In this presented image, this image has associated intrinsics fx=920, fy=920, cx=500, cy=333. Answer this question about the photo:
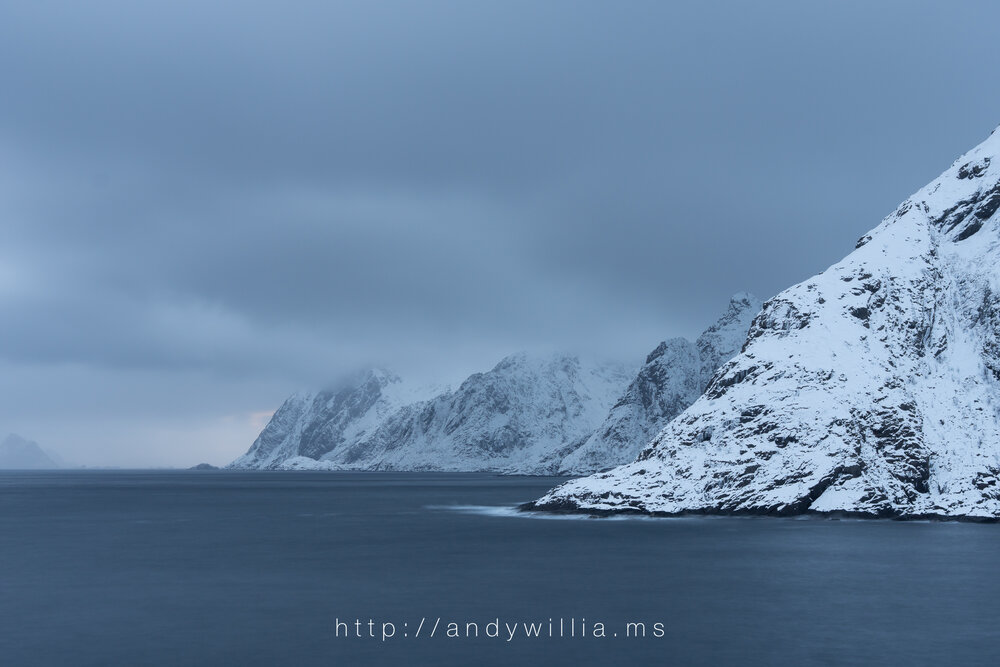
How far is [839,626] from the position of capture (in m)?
47.0

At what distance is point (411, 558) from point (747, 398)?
63118 mm

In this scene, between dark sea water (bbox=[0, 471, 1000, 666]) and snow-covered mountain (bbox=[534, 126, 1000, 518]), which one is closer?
dark sea water (bbox=[0, 471, 1000, 666])

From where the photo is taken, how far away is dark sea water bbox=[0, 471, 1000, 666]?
137ft

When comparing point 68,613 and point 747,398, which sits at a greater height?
point 747,398

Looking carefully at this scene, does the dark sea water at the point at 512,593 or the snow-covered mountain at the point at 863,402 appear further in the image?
the snow-covered mountain at the point at 863,402

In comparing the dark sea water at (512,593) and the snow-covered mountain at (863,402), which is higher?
the snow-covered mountain at (863,402)

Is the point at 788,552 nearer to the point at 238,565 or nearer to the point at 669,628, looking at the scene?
the point at 669,628

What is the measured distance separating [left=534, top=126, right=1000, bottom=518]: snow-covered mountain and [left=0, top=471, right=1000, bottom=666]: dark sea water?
318 inches

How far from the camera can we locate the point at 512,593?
57.8 metres

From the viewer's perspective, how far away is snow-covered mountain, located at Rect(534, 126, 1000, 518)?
368 ft

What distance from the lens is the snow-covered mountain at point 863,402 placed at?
11231 cm

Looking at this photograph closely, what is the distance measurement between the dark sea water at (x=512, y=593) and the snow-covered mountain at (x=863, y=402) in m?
8.08

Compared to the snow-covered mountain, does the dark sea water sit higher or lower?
lower

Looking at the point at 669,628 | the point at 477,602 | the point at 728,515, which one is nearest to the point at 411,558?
the point at 477,602
